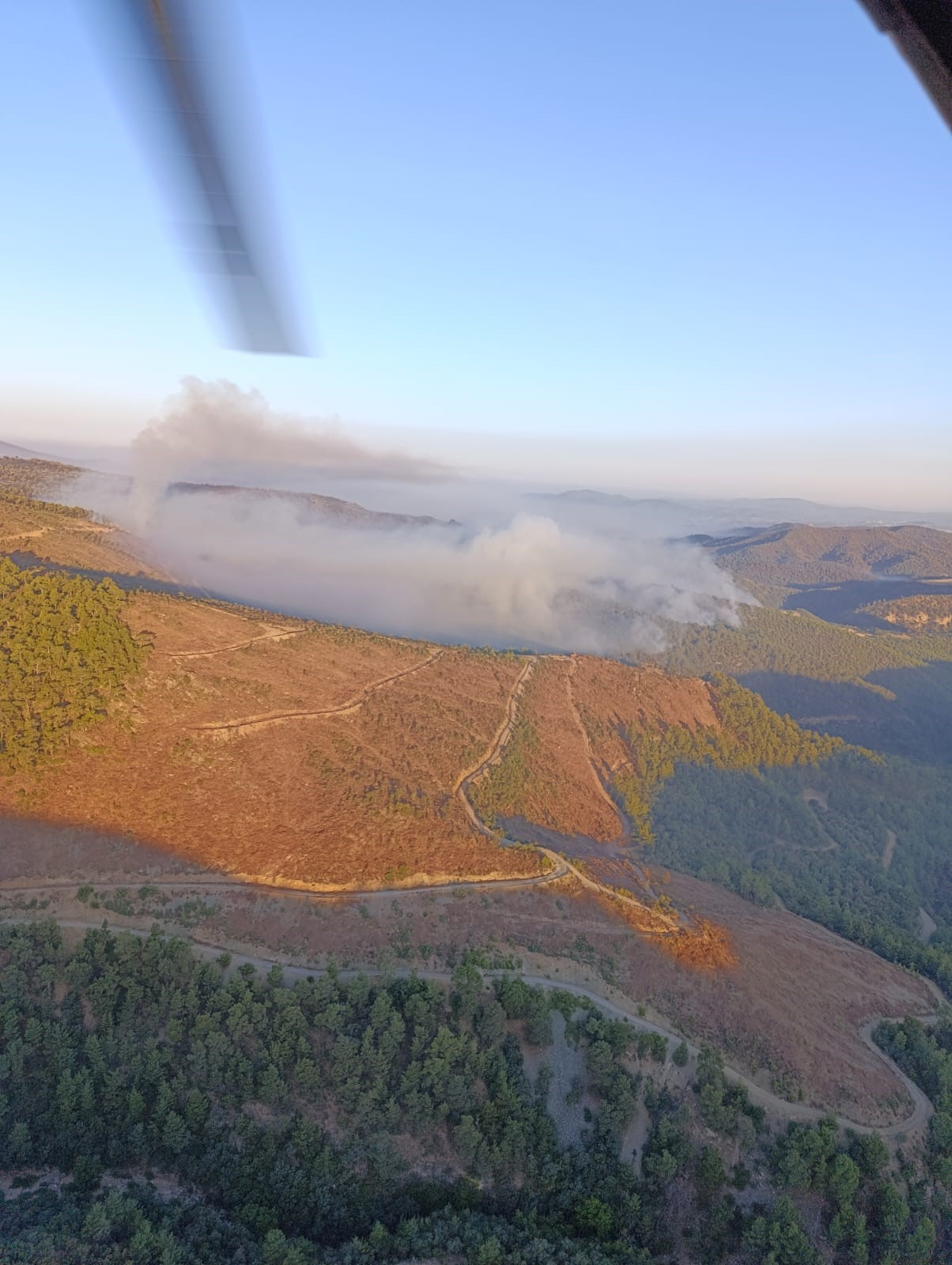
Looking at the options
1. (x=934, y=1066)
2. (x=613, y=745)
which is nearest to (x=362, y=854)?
(x=934, y=1066)

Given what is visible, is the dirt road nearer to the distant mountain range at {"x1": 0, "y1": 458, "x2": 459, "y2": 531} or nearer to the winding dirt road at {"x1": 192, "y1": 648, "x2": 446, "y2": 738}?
the winding dirt road at {"x1": 192, "y1": 648, "x2": 446, "y2": 738}

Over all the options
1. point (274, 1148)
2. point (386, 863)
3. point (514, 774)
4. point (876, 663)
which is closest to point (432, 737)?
point (514, 774)

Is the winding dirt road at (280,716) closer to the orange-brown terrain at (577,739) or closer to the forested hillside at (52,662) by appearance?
the forested hillside at (52,662)

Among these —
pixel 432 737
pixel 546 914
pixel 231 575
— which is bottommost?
pixel 546 914

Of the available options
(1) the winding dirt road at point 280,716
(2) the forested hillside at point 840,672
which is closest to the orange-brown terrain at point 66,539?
(1) the winding dirt road at point 280,716

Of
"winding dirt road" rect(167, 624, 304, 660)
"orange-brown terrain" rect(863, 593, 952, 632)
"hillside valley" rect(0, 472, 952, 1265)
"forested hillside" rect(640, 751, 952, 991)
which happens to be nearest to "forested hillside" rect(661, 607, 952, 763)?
"orange-brown terrain" rect(863, 593, 952, 632)

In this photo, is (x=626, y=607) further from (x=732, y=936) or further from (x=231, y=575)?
(x=732, y=936)

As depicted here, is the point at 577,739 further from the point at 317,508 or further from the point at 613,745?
the point at 317,508
